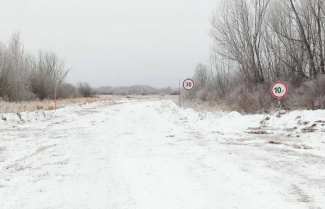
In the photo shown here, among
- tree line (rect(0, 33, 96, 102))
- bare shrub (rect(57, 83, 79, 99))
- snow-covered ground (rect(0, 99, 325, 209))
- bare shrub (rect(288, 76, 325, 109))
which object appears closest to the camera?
snow-covered ground (rect(0, 99, 325, 209))

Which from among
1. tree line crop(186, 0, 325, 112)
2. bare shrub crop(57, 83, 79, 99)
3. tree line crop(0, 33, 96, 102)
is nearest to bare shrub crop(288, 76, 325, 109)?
tree line crop(186, 0, 325, 112)

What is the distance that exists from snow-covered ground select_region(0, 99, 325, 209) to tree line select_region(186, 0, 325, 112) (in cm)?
700

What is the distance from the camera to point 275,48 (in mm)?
22328

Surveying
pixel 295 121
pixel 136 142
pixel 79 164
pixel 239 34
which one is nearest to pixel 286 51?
pixel 239 34

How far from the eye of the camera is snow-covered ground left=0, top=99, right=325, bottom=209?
145 inches

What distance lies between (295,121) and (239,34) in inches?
543

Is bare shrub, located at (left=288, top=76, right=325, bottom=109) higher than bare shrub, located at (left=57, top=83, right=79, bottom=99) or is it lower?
lower

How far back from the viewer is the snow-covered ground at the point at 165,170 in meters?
3.68

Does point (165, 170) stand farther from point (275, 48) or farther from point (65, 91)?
point (65, 91)

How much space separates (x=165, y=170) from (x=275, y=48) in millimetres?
19998

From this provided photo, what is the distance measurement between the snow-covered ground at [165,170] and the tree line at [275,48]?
23.0ft

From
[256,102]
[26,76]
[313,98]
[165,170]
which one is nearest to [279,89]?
[313,98]

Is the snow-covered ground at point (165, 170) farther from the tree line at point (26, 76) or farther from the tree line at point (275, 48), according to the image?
the tree line at point (26, 76)

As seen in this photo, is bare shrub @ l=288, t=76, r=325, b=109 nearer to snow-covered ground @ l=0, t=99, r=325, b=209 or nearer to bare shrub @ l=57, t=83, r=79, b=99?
snow-covered ground @ l=0, t=99, r=325, b=209
